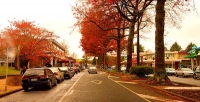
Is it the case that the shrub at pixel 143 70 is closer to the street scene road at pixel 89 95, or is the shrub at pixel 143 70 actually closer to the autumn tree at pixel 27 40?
the street scene road at pixel 89 95

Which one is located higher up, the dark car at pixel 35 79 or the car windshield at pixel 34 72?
the car windshield at pixel 34 72

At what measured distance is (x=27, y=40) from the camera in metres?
45.8

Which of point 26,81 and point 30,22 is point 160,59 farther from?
point 30,22

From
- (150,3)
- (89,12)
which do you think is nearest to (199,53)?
(150,3)

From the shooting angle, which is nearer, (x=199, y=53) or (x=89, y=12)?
(x=89, y=12)

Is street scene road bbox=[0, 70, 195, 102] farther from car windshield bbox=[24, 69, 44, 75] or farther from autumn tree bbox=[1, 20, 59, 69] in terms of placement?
autumn tree bbox=[1, 20, 59, 69]

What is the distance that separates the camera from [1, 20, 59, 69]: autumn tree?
44938mm

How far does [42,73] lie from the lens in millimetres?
17547

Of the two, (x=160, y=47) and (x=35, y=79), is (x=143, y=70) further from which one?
(x=35, y=79)

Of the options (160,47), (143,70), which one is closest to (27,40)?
(143,70)

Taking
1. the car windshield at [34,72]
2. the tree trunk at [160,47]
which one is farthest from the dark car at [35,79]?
the tree trunk at [160,47]

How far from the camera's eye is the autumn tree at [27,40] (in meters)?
44.9

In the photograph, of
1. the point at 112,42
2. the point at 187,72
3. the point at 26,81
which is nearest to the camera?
the point at 26,81

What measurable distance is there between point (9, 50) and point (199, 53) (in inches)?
1479
